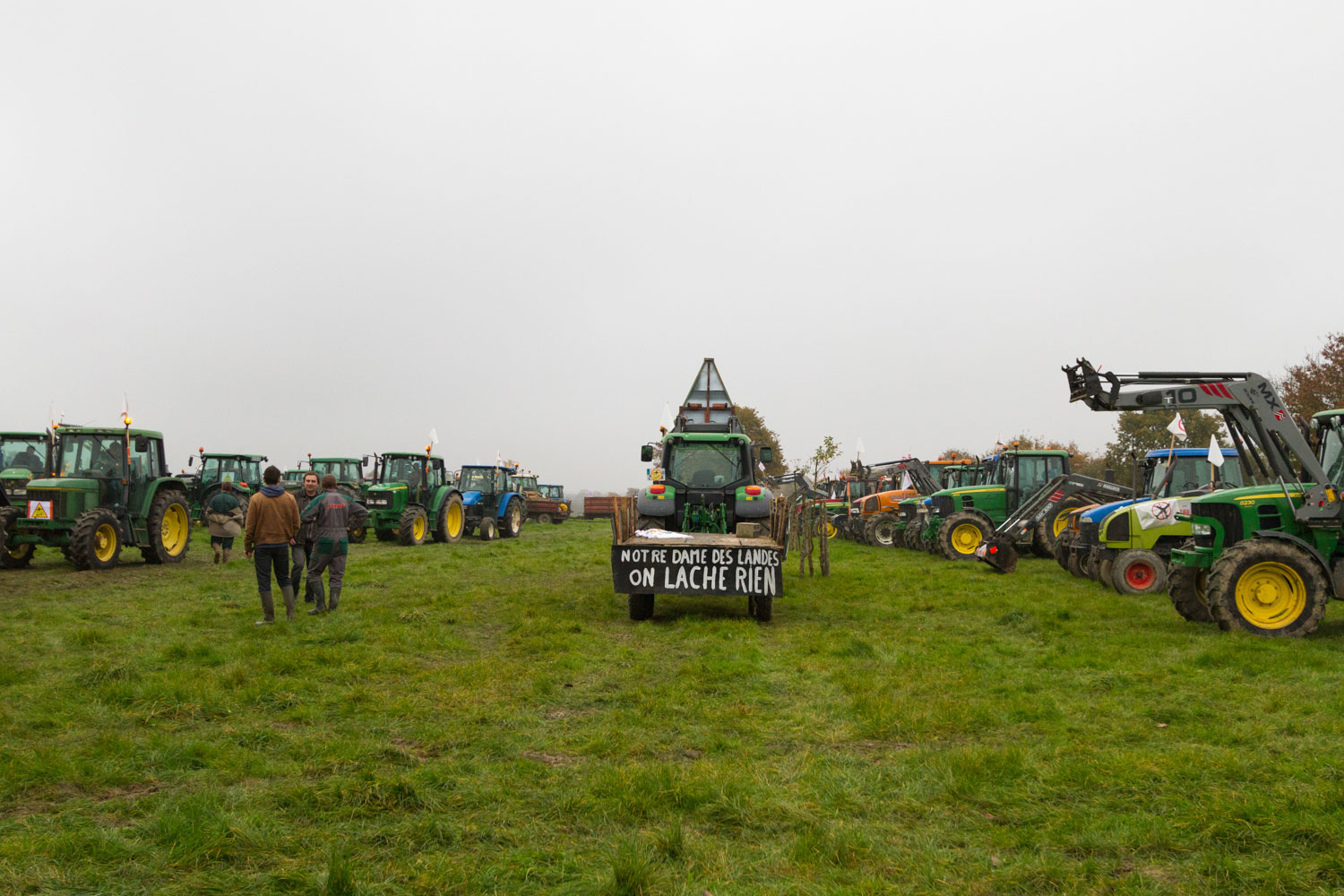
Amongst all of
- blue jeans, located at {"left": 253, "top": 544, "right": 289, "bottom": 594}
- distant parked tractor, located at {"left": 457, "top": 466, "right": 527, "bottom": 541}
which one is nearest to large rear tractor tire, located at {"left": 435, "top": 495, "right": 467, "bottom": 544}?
distant parked tractor, located at {"left": 457, "top": 466, "right": 527, "bottom": 541}

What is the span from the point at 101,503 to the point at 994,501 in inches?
629

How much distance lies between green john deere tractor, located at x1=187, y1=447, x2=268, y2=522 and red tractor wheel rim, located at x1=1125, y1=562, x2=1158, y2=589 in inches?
723

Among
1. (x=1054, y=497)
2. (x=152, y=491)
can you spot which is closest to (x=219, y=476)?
(x=152, y=491)

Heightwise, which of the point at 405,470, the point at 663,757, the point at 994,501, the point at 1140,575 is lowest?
the point at 663,757

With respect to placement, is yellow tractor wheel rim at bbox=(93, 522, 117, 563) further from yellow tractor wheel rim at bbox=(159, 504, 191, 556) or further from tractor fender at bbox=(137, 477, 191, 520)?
yellow tractor wheel rim at bbox=(159, 504, 191, 556)

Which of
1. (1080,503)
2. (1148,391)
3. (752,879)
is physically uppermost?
(1148,391)

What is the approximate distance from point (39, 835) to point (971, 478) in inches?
832

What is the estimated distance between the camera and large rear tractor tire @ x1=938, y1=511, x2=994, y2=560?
61.9 ft

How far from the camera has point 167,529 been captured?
651 inches

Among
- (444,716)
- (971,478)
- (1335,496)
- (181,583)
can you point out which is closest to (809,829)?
(444,716)

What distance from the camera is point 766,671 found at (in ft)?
24.9

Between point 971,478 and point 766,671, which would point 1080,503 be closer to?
point 971,478

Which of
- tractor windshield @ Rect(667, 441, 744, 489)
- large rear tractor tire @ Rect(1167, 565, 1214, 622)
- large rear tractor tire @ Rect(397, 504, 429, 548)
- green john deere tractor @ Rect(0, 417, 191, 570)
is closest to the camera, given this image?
large rear tractor tire @ Rect(1167, 565, 1214, 622)

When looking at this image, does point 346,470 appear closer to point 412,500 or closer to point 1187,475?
point 412,500
